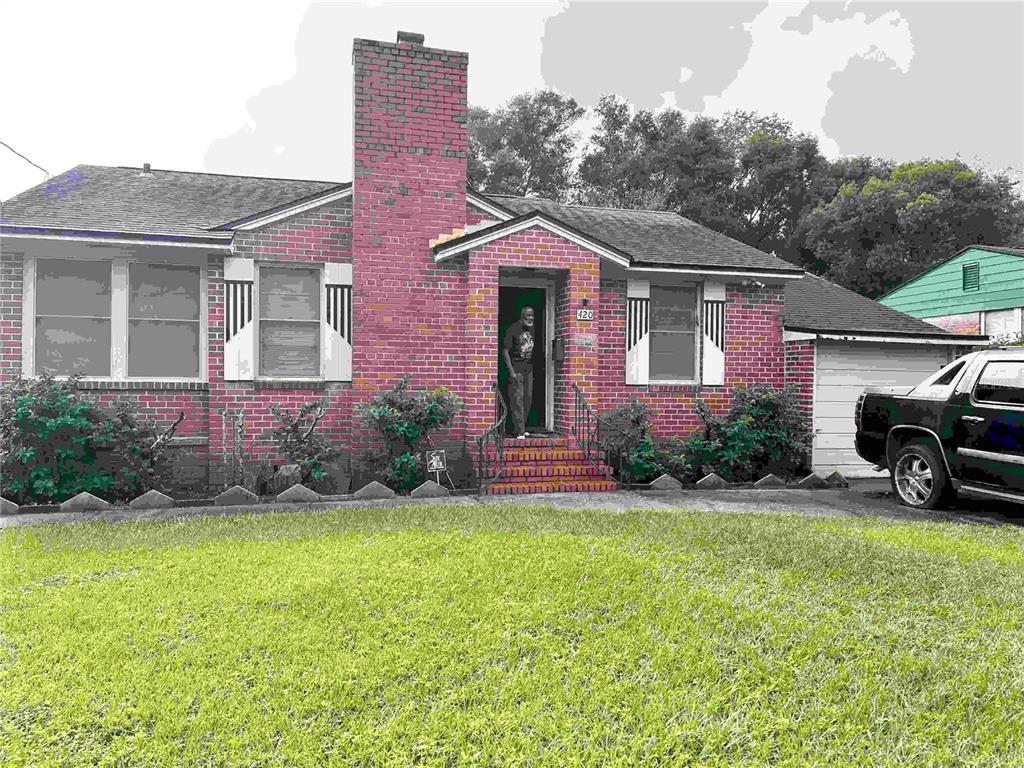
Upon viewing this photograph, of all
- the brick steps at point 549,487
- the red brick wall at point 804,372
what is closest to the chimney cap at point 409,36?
the brick steps at point 549,487

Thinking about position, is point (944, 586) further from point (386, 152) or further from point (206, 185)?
point (206, 185)

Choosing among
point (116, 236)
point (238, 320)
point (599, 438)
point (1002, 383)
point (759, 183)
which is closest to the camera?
point (1002, 383)

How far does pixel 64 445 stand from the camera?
316 inches

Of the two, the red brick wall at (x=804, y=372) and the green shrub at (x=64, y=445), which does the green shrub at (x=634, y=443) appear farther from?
the green shrub at (x=64, y=445)

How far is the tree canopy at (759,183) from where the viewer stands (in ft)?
97.6

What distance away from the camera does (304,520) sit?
6.97 m

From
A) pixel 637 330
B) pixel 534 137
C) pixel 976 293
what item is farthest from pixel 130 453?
pixel 534 137

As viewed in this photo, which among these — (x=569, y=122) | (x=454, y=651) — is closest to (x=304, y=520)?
(x=454, y=651)

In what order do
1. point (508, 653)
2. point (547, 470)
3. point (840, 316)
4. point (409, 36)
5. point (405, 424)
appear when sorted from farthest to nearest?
point (840, 316), point (409, 36), point (547, 470), point (405, 424), point (508, 653)

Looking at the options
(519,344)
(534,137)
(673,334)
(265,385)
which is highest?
(534,137)

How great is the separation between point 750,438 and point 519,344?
12.3 feet

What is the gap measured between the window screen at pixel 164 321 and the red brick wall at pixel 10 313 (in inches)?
51.0

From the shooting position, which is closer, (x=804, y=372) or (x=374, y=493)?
(x=374, y=493)

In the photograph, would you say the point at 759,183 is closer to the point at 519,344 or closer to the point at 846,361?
the point at 846,361
